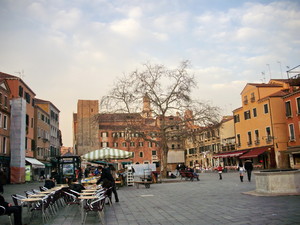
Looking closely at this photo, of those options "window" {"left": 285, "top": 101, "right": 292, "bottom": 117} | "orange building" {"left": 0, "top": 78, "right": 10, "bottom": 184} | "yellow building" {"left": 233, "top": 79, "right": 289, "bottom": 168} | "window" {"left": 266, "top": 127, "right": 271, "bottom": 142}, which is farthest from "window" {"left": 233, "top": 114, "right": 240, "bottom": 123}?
"orange building" {"left": 0, "top": 78, "right": 10, "bottom": 184}

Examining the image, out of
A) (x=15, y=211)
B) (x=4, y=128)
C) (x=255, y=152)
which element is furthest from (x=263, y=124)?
(x=15, y=211)

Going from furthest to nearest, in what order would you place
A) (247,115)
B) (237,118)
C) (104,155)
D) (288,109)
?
(237,118) → (247,115) → (288,109) → (104,155)

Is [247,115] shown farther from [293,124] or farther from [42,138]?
[42,138]

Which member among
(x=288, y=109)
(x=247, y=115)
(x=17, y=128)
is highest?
(x=247, y=115)

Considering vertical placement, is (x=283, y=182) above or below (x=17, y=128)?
below

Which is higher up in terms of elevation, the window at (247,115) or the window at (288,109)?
the window at (247,115)

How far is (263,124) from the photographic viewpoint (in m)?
44.1

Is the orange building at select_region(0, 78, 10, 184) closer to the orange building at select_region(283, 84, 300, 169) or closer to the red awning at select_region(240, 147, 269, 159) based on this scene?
the red awning at select_region(240, 147, 269, 159)

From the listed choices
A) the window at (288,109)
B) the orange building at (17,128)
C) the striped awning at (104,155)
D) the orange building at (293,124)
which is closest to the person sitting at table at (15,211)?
the striped awning at (104,155)

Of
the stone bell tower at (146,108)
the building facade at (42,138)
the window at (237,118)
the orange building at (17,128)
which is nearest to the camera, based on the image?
the stone bell tower at (146,108)

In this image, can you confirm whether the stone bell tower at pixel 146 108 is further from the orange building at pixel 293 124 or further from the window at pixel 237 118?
the window at pixel 237 118

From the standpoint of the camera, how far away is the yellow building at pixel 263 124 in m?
41.5

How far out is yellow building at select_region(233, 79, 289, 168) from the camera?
41.5 meters

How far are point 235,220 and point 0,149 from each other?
3113 centimetres
